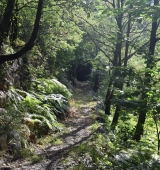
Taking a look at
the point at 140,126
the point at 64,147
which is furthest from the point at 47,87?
the point at 64,147

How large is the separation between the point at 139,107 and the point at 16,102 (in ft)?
14.6

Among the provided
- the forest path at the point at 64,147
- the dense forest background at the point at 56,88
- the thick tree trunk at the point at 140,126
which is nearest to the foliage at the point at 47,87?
the dense forest background at the point at 56,88

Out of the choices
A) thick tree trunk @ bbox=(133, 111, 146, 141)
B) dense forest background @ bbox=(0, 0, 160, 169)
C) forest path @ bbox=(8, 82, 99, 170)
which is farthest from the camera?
thick tree trunk @ bbox=(133, 111, 146, 141)

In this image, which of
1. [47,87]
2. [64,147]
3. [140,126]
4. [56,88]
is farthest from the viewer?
[56,88]

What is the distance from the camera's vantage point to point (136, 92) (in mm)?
7129

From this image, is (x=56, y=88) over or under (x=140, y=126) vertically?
over

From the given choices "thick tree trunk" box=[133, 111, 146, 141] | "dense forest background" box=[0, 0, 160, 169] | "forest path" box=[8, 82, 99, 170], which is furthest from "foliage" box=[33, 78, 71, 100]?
"thick tree trunk" box=[133, 111, 146, 141]

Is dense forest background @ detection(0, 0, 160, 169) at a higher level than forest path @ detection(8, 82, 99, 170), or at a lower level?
higher

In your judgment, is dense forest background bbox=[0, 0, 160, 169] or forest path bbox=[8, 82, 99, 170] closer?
forest path bbox=[8, 82, 99, 170]

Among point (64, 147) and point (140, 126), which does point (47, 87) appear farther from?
point (64, 147)

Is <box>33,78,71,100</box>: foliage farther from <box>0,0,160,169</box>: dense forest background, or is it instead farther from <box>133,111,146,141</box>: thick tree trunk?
<box>133,111,146,141</box>: thick tree trunk

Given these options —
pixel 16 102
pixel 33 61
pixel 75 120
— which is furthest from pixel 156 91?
pixel 33 61

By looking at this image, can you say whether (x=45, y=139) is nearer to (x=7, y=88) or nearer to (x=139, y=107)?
(x=7, y=88)

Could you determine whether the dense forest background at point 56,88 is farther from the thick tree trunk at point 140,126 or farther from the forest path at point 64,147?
the forest path at point 64,147
